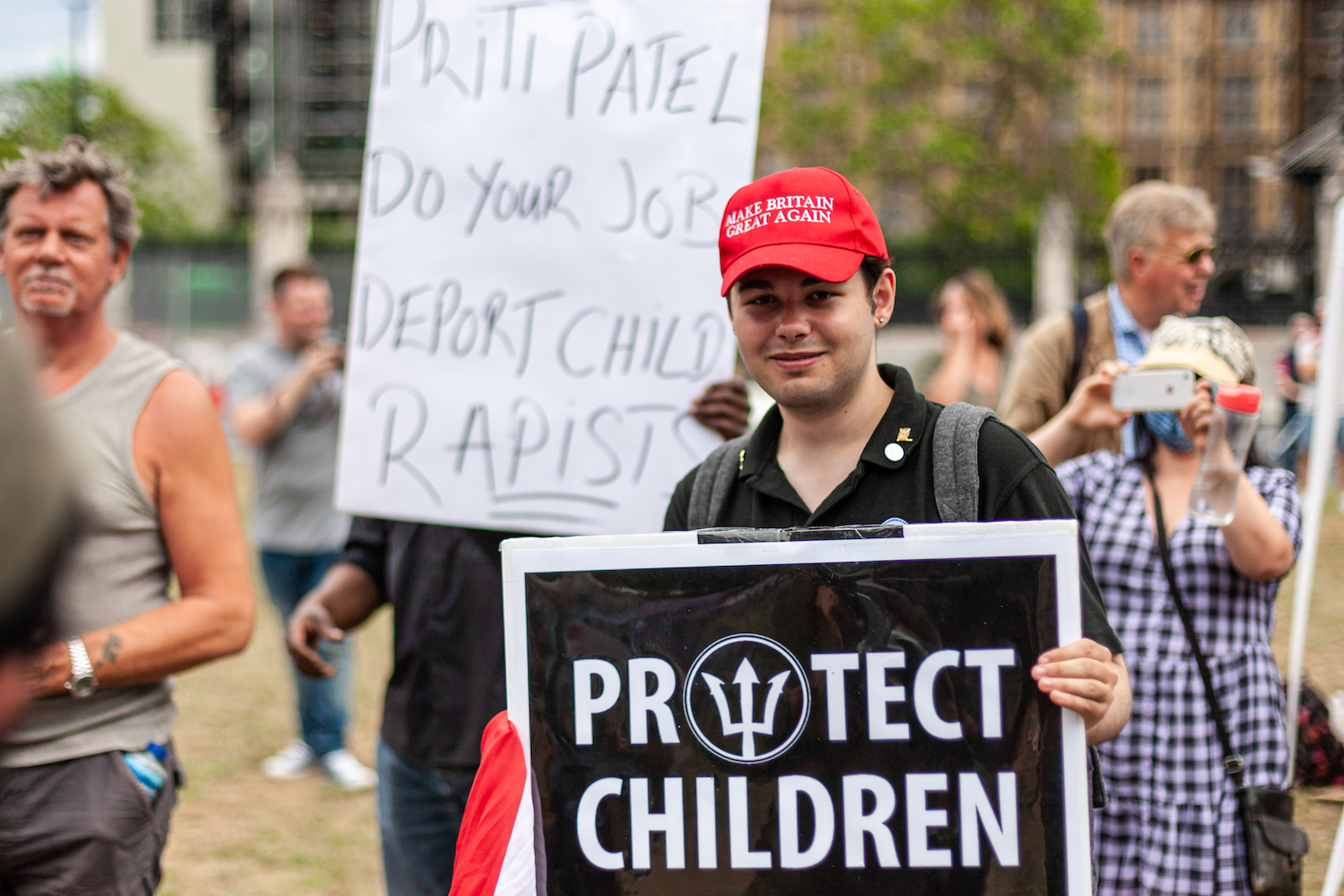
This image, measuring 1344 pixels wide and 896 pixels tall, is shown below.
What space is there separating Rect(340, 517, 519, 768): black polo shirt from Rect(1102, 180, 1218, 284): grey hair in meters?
1.73

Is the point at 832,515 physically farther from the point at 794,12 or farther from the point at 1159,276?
the point at 794,12

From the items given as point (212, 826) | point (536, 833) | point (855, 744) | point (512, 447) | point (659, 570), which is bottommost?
point (212, 826)

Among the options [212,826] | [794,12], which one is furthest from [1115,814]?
[794,12]

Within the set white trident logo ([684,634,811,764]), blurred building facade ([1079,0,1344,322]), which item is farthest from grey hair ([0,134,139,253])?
blurred building facade ([1079,0,1344,322])

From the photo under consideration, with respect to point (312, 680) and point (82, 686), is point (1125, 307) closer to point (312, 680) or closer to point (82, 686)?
point (82, 686)

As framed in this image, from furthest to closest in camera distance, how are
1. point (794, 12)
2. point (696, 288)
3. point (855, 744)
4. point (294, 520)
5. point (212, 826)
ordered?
point (794, 12), point (294, 520), point (212, 826), point (696, 288), point (855, 744)

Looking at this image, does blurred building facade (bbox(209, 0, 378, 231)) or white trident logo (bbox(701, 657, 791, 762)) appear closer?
white trident logo (bbox(701, 657, 791, 762))

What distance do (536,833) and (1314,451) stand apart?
2395 mm

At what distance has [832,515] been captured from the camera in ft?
5.56

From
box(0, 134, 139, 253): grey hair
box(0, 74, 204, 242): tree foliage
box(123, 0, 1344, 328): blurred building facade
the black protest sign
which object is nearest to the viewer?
the black protest sign

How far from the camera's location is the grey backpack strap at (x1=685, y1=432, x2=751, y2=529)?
1.83m

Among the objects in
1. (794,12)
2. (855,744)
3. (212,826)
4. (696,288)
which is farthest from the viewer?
(794,12)

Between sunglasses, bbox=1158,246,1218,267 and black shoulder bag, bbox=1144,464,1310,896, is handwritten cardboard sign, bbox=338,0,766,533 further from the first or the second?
sunglasses, bbox=1158,246,1218,267

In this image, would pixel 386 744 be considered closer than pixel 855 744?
No
